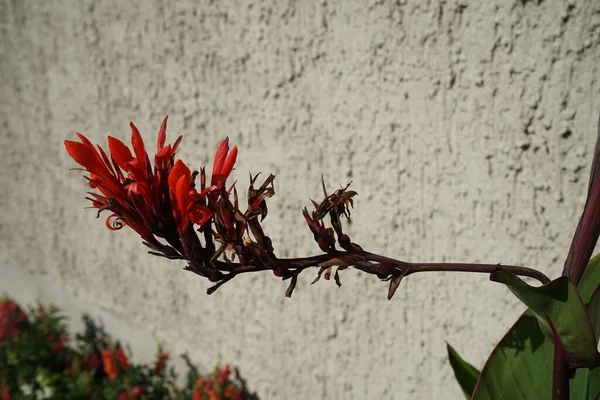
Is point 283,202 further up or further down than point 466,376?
further up

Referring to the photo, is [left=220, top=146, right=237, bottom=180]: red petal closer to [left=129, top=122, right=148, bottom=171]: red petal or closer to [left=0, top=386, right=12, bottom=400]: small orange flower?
[left=129, top=122, right=148, bottom=171]: red petal

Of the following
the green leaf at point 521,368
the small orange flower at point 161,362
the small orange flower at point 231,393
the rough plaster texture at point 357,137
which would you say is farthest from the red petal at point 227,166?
the small orange flower at point 161,362

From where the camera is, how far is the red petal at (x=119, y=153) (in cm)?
46

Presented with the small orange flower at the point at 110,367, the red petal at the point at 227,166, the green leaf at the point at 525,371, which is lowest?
the green leaf at the point at 525,371

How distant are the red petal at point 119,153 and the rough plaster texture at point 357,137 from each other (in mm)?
659

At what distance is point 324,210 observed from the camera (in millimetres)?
470

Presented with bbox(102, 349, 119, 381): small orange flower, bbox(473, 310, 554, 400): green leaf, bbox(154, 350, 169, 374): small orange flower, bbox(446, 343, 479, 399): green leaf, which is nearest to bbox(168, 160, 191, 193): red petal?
bbox(473, 310, 554, 400): green leaf

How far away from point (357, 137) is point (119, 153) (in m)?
0.73

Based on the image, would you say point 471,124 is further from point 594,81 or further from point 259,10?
point 259,10

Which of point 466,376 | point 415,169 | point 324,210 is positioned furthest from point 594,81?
point 324,210

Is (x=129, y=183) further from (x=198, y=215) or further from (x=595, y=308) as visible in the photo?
(x=595, y=308)

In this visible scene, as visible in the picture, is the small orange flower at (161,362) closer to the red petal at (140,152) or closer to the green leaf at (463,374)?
the green leaf at (463,374)

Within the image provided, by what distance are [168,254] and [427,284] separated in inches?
28.9

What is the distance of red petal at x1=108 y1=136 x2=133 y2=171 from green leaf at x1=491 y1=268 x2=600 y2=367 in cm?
30
